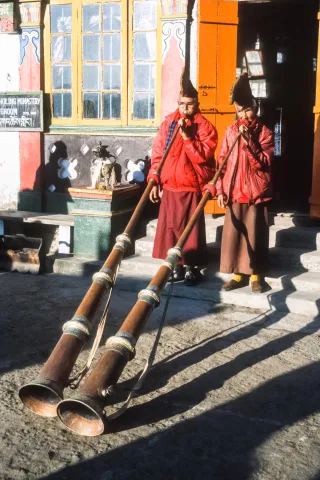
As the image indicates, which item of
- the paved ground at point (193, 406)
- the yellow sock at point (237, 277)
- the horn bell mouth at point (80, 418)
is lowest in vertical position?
the paved ground at point (193, 406)

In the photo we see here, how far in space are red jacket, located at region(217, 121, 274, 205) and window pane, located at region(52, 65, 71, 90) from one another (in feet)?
11.1

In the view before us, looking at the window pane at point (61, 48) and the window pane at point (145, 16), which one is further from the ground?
the window pane at point (145, 16)

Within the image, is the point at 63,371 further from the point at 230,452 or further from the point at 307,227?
the point at 307,227

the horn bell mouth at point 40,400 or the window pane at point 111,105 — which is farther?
the window pane at point 111,105

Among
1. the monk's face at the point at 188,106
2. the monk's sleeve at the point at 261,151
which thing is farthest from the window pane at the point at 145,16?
the monk's sleeve at the point at 261,151

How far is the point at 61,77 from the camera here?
8.81m

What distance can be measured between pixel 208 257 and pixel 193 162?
110 cm

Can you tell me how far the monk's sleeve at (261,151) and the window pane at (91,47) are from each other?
3.34 meters

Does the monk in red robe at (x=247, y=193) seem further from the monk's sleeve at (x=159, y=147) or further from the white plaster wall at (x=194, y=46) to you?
the white plaster wall at (x=194, y=46)

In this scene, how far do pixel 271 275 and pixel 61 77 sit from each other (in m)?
4.17

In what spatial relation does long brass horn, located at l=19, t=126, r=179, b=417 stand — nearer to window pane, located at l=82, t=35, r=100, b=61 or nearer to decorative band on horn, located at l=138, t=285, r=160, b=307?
decorative band on horn, located at l=138, t=285, r=160, b=307

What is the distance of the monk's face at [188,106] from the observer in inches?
239

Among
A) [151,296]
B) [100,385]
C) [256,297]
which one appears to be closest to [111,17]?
[256,297]

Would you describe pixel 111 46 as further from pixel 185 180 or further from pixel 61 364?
pixel 61 364
